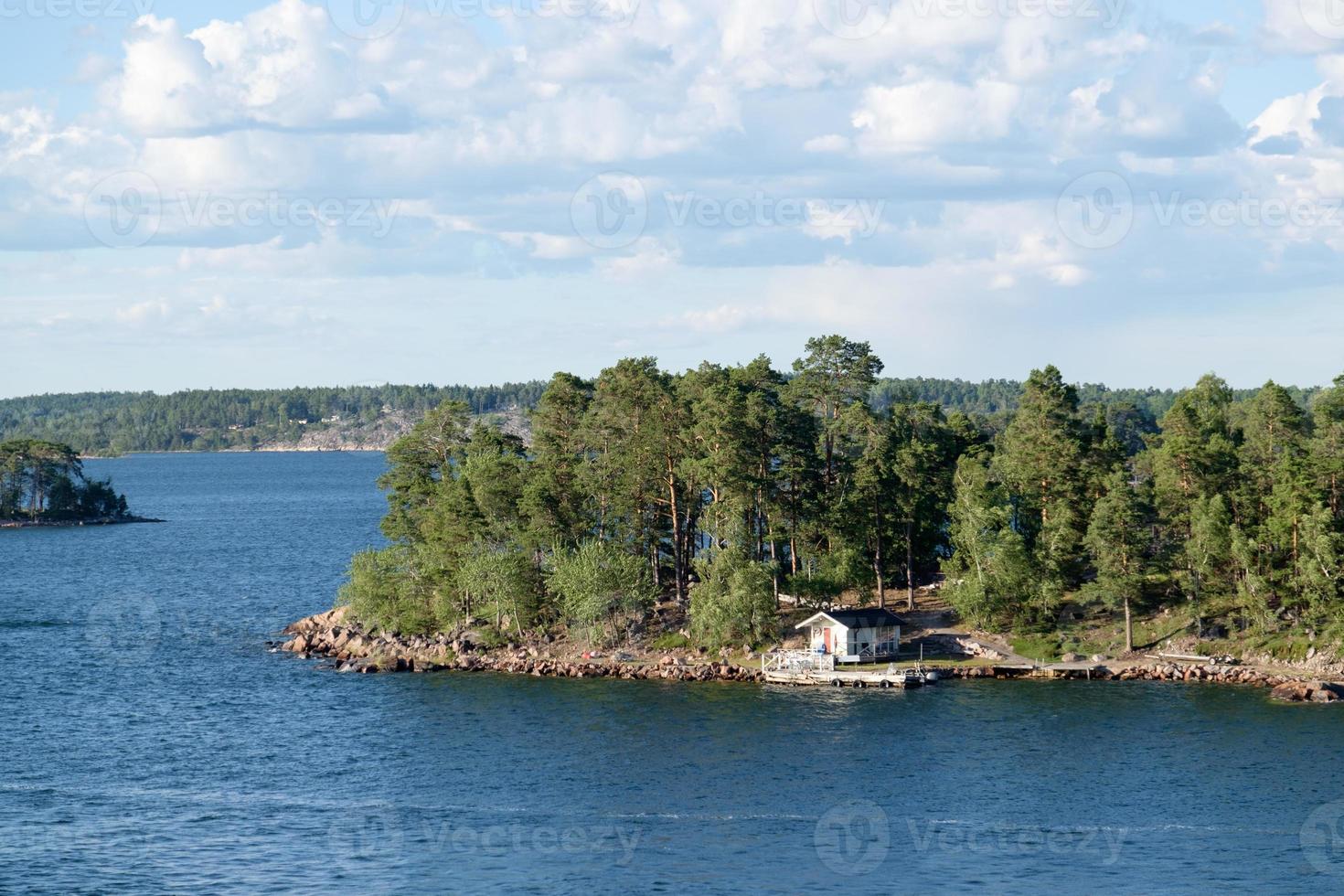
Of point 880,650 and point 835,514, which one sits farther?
point 835,514

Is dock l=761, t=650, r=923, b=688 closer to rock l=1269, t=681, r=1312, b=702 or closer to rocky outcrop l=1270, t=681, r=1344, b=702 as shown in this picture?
rock l=1269, t=681, r=1312, b=702

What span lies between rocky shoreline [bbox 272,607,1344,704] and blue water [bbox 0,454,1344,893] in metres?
2.15

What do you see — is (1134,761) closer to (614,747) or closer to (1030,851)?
(1030,851)

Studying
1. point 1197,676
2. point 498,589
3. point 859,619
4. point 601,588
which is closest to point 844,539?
point 859,619

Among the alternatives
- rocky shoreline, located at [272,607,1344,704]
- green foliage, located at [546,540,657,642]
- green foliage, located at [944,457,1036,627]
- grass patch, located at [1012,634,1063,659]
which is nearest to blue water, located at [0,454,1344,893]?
rocky shoreline, located at [272,607,1344,704]

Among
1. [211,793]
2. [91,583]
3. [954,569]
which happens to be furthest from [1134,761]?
[91,583]

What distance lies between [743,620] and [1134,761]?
29.9 m

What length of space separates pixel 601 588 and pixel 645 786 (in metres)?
30.2

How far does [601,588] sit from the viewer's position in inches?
3912

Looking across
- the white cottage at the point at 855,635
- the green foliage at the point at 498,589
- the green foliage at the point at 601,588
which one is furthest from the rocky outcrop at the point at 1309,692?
the green foliage at the point at 498,589

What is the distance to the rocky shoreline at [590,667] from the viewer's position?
88000 mm

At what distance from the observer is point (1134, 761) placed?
72562 mm

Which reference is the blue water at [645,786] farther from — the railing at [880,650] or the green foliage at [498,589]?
the green foliage at [498,589]

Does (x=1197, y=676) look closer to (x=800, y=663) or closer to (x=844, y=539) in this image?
(x=800, y=663)
